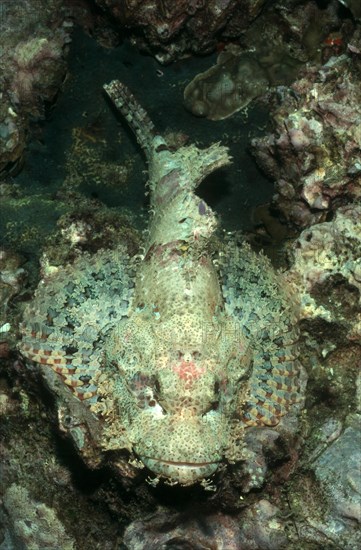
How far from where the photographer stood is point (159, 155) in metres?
5.91

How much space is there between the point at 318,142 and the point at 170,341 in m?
2.52

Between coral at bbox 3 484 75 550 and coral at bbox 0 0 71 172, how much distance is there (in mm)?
3131

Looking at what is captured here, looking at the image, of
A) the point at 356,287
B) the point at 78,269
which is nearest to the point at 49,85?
the point at 78,269

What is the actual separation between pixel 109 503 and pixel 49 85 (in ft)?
13.2

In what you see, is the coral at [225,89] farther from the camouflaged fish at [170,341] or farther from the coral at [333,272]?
the coral at [333,272]

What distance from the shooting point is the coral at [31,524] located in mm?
5270

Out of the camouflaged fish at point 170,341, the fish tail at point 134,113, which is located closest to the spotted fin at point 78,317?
the camouflaged fish at point 170,341

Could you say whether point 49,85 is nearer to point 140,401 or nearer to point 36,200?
point 36,200

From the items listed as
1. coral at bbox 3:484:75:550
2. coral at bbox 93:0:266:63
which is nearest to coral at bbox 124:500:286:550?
coral at bbox 3:484:75:550

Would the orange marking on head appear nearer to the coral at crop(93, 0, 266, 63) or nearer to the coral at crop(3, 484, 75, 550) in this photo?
the coral at crop(3, 484, 75, 550)

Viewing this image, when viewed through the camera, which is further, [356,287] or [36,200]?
[36,200]

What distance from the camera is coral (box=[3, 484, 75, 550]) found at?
527cm

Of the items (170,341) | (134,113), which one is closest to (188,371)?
(170,341)

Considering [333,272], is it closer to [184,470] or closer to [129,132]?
[184,470]
